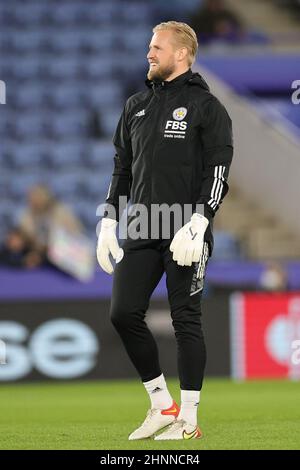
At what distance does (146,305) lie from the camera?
591cm

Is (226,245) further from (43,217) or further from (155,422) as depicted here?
(155,422)

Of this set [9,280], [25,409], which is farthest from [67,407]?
[9,280]

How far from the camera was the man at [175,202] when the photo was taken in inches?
229

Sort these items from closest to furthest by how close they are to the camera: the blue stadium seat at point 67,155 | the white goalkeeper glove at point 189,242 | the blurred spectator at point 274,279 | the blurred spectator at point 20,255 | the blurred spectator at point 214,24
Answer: the white goalkeeper glove at point 189,242 → the blurred spectator at point 274,279 → the blurred spectator at point 20,255 → the blue stadium seat at point 67,155 → the blurred spectator at point 214,24

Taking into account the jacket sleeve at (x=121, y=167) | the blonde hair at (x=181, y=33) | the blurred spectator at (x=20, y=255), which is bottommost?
the blurred spectator at (x=20, y=255)

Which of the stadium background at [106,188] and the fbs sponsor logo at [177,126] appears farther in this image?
the stadium background at [106,188]

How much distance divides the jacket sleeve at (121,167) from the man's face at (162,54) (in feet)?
1.02

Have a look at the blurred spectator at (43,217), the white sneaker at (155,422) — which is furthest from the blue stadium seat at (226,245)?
the white sneaker at (155,422)

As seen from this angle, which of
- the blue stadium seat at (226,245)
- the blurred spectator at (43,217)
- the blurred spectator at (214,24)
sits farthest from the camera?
the blurred spectator at (214,24)

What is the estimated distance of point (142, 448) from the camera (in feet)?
17.8

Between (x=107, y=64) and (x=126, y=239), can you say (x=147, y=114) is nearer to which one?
(x=126, y=239)

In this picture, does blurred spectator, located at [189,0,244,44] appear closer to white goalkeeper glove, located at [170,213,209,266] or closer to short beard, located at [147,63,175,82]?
short beard, located at [147,63,175,82]

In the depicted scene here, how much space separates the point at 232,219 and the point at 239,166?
799 mm

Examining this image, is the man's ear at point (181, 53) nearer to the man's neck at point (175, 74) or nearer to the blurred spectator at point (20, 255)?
the man's neck at point (175, 74)
